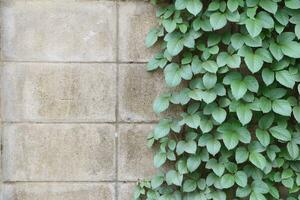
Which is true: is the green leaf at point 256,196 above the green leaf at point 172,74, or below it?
below

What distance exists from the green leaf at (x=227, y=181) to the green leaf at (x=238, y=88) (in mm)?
380

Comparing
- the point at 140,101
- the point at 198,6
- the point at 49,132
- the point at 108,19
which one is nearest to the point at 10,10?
the point at 108,19

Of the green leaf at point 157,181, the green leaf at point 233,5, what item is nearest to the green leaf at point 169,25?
the green leaf at point 233,5

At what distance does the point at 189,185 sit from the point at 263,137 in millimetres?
419

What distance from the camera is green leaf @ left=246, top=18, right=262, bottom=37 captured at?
1.94 metres

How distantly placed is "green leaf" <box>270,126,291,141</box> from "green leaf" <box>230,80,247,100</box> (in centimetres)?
25

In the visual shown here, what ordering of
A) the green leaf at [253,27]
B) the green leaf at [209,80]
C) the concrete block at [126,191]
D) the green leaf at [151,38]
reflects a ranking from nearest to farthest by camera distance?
the green leaf at [253,27]
the green leaf at [209,80]
the green leaf at [151,38]
the concrete block at [126,191]

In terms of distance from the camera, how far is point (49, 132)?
2215mm

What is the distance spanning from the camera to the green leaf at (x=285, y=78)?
2.01 m

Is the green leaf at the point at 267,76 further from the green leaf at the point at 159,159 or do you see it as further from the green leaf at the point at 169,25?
the green leaf at the point at 159,159

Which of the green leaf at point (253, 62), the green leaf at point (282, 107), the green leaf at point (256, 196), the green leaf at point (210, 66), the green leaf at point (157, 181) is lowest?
the green leaf at point (157, 181)

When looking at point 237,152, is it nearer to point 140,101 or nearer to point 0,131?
point 140,101

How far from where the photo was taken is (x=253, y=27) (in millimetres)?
1948

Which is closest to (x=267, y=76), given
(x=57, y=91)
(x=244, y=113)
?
(x=244, y=113)
